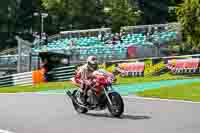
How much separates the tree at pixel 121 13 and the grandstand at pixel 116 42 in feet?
20.1

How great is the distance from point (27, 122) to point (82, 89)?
178cm

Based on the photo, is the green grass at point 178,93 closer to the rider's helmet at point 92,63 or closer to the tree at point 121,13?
the rider's helmet at point 92,63

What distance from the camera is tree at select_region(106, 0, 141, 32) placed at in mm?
56844

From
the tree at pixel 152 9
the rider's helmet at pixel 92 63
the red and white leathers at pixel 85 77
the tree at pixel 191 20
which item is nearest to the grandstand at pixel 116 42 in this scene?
the tree at pixel 191 20

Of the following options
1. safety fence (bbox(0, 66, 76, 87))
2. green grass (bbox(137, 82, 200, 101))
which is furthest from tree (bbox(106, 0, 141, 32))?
green grass (bbox(137, 82, 200, 101))

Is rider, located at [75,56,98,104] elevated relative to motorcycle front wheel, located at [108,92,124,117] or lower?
elevated

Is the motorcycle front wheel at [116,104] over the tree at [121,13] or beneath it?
beneath

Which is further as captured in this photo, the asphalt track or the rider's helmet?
the rider's helmet

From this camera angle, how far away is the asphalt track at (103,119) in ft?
41.2

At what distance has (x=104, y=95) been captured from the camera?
1445 centimetres

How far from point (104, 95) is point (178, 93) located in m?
7.97

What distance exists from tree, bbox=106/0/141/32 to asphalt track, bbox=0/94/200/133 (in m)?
38.0

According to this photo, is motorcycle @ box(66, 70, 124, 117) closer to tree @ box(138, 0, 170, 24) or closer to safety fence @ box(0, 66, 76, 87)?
safety fence @ box(0, 66, 76, 87)

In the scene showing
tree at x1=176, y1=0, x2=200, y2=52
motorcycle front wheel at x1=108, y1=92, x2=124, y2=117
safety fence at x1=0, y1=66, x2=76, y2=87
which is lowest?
safety fence at x1=0, y1=66, x2=76, y2=87
